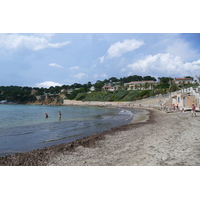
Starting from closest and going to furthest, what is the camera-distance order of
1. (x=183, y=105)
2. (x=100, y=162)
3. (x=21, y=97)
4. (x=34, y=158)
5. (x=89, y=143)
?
(x=100, y=162), (x=34, y=158), (x=89, y=143), (x=183, y=105), (x=21, y=97)

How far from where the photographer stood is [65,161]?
20.6 ft

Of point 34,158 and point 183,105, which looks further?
point 183,105

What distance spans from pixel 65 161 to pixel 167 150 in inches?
152

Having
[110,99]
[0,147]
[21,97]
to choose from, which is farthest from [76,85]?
[0,147]

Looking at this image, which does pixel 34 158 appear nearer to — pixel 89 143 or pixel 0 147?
pixel 89 143

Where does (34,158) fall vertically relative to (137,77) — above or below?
below

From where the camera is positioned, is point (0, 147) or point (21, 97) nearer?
point (0, 147)

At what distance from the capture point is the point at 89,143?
29.4ft
